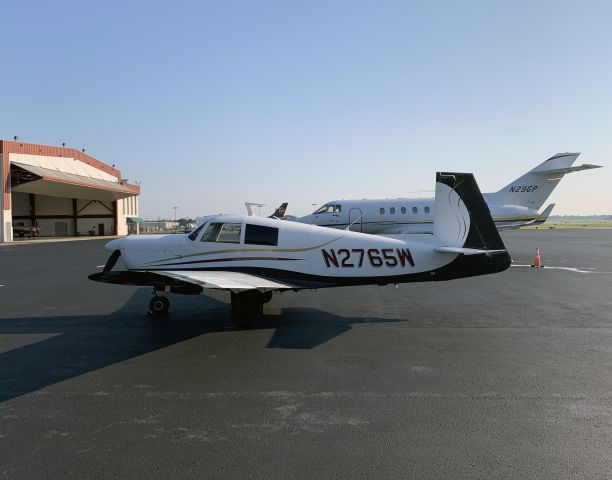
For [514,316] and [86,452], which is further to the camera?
[514,316]

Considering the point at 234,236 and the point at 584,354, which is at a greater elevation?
the point at 234,236

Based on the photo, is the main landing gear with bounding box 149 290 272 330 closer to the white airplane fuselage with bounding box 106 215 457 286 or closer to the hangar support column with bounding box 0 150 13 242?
the white airplane fuselage with bounding box 106 215 457 286

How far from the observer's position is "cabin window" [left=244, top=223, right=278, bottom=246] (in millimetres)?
8562

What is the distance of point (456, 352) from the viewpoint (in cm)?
633

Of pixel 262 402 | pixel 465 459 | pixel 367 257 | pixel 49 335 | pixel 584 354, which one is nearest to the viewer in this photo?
pixel 465 459

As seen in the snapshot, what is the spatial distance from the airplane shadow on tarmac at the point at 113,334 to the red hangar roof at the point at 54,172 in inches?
1666

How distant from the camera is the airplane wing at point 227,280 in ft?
21.9

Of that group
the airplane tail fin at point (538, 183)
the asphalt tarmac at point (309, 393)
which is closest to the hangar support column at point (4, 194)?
the asphalt tarmac at point (309, 393)

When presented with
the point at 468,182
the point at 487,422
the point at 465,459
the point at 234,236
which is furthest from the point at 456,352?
the point at 234,236

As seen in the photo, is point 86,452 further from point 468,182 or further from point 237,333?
point 468,182

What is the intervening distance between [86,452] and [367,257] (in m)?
5.95

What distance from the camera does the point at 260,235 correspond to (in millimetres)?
8594

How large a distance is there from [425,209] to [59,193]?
50.2 meters

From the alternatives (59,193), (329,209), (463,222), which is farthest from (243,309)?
(59,193)
